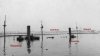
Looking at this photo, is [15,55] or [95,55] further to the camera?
[15,55]

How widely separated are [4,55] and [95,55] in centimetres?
3387

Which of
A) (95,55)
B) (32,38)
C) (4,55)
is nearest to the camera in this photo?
(95,55)

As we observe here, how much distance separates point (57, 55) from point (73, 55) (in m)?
5.87

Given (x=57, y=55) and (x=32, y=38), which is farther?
(x=32, y=38)

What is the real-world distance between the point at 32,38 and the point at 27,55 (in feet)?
308

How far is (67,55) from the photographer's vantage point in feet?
243

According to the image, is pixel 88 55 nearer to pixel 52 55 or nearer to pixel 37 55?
pixel 52 55

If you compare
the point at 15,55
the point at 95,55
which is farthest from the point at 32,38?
the point at 95,55

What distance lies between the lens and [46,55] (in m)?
73.5

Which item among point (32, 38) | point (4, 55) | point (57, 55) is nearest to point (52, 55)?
point (57, 55)

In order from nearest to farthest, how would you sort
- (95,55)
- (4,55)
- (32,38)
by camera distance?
(95,55) → (4,55) → (32,38)

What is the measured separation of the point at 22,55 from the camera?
7775 cm

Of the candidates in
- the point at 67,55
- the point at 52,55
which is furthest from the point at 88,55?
the point at 52,55

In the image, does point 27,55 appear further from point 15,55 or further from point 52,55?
point 52,55
